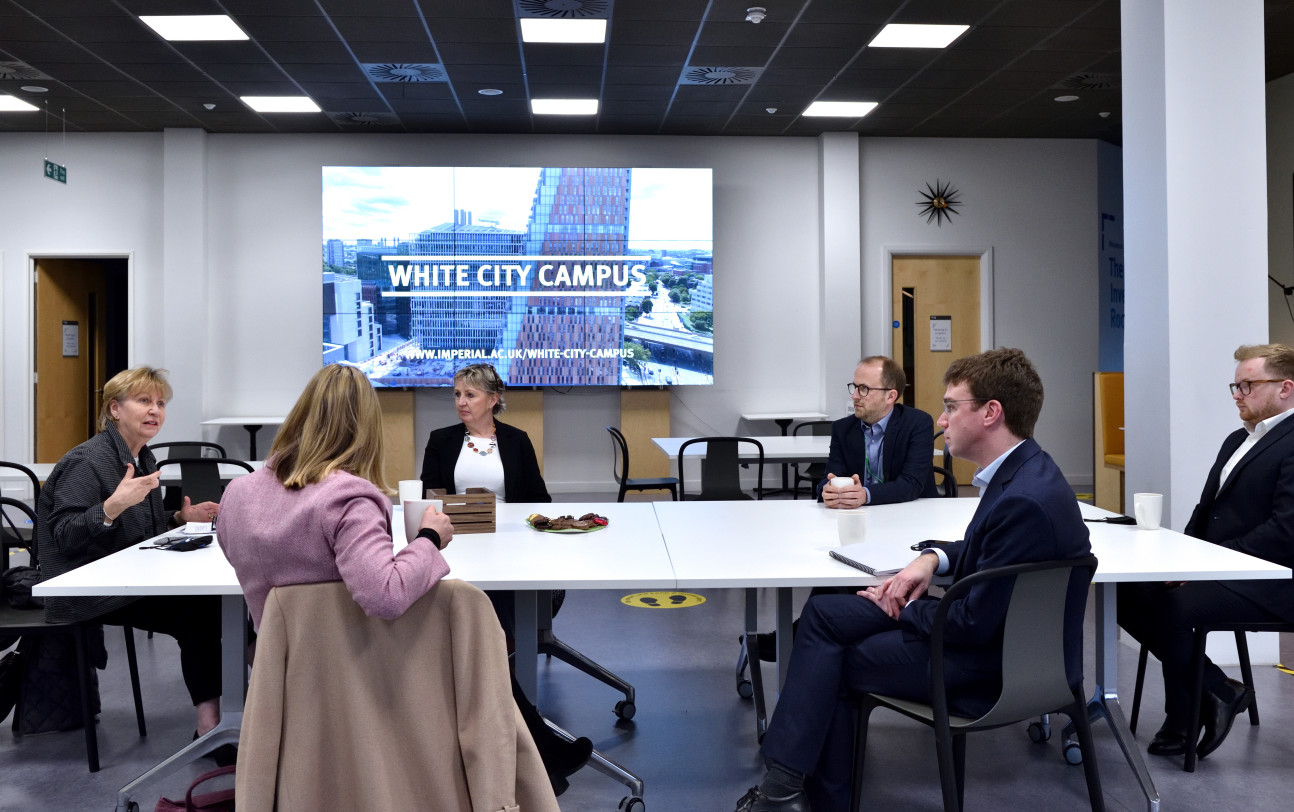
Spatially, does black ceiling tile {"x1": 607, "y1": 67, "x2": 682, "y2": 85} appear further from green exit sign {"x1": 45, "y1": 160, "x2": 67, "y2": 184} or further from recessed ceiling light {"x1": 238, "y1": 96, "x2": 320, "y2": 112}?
green exit sign {"x1": 45, "y1": 160, "x2": 67, "y2": 184}

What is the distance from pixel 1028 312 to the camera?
349 inches

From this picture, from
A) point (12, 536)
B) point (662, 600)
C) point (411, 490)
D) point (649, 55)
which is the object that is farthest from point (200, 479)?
point (649, 55)

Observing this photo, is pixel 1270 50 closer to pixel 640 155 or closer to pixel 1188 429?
pixel 1188 429

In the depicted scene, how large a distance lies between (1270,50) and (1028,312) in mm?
2880

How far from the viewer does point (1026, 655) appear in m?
2.04

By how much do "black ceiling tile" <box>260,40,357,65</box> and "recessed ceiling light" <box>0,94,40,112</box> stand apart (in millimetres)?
2443

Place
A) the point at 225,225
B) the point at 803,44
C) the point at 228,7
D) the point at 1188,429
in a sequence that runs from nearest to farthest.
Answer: the point at 1188,429
the point at 228,7
the point at 803,44
the point at 225,225

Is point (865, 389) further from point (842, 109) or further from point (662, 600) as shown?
point (842, 109)

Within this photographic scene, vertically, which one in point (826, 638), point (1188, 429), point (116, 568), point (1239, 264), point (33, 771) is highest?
point (1239, 264)

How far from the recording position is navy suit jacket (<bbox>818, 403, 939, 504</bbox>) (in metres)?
3.51

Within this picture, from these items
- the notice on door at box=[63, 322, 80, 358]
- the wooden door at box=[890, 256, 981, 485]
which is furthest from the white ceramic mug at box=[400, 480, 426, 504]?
the notice on door at box=[63, 322, 80, 358]

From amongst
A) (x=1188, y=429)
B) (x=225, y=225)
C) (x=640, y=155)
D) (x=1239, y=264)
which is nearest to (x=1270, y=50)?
(x=1239, y=264)

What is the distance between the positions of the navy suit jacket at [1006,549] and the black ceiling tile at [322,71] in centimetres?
578

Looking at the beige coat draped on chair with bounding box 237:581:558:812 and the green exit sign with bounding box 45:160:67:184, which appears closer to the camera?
the beige coat draped on chair with bounding box 237:581:558:812
